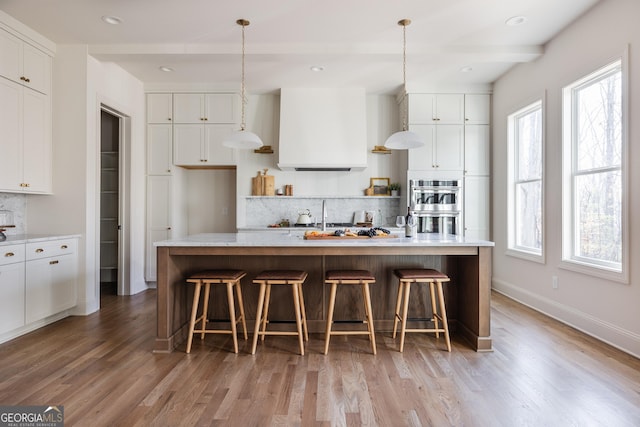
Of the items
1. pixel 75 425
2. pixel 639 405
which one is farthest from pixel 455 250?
pixel 75 425

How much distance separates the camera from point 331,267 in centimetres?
312

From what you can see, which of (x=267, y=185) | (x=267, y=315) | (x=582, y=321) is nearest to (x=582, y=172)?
(x=582, y=321)

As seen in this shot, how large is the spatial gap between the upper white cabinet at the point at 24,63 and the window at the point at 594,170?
526 cm

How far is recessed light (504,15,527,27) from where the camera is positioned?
3322mm

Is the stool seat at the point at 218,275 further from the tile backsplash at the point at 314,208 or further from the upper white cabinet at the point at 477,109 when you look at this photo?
the upper white cabinet at the point at 477,109

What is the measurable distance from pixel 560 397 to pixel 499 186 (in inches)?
131

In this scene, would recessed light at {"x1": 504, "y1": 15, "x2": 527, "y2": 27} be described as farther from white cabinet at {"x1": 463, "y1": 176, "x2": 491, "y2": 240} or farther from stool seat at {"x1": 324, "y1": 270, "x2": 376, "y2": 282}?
stool seat at {"x1": 324, "y1": 270, "x2": 376, "y2": 282}

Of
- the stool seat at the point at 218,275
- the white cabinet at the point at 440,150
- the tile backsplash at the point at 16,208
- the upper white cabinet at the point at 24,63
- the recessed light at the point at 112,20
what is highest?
the recessed light at the point at 112,20

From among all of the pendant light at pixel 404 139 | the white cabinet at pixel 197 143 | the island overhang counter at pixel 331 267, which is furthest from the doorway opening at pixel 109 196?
the pendant light at pixel 404 139

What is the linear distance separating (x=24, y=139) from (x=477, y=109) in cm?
539

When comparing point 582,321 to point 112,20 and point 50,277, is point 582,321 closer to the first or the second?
point 50,277

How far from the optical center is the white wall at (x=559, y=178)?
109 inches

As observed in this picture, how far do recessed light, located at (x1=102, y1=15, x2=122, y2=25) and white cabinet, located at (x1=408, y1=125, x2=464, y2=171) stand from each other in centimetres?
363

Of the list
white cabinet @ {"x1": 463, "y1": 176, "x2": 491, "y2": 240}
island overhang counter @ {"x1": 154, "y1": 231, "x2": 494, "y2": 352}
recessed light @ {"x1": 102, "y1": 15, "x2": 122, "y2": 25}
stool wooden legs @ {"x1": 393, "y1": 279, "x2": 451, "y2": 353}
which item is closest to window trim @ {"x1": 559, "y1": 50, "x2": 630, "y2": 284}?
island overhang counter @ {"x1": 154, "y1": 231, "x2": 494, "y2": 352}
